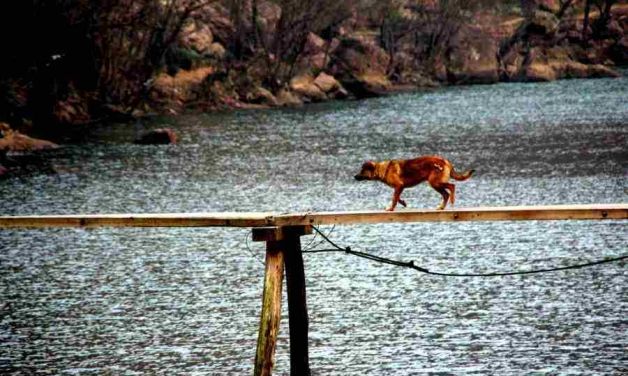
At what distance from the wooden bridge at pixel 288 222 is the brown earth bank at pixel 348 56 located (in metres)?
50.2

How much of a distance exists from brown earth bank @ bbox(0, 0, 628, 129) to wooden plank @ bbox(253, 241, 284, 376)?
51.2 m

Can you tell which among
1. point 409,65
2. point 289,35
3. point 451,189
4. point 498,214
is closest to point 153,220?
point 451,189

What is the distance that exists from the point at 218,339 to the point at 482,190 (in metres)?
23.2

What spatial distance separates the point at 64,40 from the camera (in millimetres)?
71375

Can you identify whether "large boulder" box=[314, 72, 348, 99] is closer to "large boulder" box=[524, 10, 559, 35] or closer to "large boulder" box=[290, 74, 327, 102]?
"large boulder" box=[290, 74, 327, 102]

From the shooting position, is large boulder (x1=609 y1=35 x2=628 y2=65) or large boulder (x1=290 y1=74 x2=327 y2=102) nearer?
large boulder (x1=290 y1=74 x2=327 y2=102)

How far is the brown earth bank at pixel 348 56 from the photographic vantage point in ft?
272

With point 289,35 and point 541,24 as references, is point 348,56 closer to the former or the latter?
point 289,35

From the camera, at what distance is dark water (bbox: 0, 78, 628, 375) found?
22.3 meters

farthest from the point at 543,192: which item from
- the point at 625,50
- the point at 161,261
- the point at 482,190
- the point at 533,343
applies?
the point at 625,50

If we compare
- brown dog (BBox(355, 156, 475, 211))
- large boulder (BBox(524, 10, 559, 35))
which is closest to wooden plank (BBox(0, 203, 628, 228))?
brown dog (BBox(355, 156, 475, 211))

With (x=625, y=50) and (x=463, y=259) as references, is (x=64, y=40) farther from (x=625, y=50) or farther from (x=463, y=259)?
(x=625, y=50)

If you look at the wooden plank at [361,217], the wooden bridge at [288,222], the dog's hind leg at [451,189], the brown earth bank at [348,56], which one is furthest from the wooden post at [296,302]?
the brown earth bank at [348,56]

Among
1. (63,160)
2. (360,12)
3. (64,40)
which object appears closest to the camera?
(63,160)
